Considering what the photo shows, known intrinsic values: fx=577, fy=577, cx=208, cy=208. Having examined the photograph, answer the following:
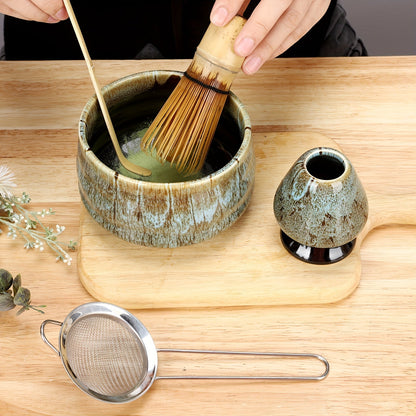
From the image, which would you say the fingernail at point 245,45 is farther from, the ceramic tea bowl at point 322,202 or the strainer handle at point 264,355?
the strainer handle at point 264,355

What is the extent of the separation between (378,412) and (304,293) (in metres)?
0.14

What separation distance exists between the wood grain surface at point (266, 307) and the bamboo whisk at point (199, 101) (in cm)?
15

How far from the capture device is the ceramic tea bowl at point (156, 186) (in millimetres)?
563

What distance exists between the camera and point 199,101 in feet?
2.02

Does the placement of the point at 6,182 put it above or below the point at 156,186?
below

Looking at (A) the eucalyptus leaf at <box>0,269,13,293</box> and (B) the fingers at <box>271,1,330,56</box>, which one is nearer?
(A) the eucalyptus leaf at <box>0,269,13,293</box>

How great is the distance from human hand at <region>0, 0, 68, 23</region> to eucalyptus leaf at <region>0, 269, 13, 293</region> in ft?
0.99

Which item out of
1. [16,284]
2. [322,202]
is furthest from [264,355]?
[16,284]

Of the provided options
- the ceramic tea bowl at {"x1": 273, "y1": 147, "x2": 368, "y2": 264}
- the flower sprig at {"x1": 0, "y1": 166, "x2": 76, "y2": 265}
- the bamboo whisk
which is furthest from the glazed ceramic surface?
the flower sprig at {"x1": 0, "y1": 166, "x2": 76, "y2": 265}

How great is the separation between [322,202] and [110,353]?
0.84 ft

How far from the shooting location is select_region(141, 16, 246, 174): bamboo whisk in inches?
23.5

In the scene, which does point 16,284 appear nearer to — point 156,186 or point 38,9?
point 156,186

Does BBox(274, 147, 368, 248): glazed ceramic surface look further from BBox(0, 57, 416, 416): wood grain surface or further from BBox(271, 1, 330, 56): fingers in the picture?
BBox(271, 1, 330, 56): fingers

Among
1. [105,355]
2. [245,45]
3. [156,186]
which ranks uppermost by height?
[245,45]
